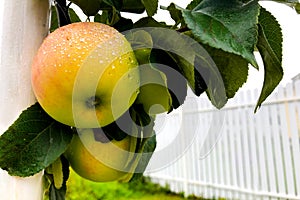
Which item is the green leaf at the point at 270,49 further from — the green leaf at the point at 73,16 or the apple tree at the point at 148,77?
the green leaf at the point at 73,16

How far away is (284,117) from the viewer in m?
2.83

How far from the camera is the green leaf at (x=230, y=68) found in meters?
0.31

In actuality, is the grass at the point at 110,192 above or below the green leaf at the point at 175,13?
below

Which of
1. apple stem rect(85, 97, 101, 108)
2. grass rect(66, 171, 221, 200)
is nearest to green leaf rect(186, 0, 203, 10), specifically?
apple stem rect(85, 97, 101, 108)

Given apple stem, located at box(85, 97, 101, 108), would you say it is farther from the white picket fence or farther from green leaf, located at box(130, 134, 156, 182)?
the white picket fence

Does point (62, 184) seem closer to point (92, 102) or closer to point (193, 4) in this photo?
point (92, 102)

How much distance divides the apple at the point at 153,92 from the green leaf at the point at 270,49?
0.28 ft

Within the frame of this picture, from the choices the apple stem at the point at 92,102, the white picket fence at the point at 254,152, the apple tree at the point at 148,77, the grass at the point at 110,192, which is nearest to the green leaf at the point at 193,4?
the apple tree at the point at 148,77

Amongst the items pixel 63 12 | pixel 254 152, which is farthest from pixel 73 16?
pixel 254 152

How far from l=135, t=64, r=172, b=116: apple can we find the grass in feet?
9.99

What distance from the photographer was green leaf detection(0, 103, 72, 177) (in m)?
0.30

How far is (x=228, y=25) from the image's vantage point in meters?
0.27

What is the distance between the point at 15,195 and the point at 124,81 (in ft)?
0.43

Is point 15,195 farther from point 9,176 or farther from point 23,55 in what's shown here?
point 23,55
